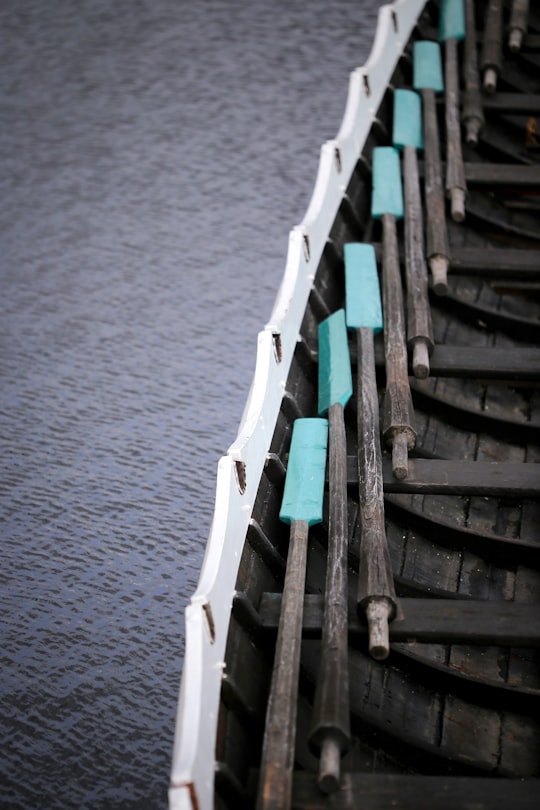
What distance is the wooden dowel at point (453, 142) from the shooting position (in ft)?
15.0

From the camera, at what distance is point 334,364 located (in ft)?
12.4

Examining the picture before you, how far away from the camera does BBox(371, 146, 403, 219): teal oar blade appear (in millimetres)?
4555

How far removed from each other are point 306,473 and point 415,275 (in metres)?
→ 1.19

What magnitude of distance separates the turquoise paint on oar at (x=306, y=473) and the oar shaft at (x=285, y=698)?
158mm

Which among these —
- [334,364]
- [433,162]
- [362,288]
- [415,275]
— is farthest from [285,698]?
[433,162]

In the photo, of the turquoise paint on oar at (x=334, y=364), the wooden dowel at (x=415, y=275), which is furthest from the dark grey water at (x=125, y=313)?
the wooden dowel at (x=415, y=275)

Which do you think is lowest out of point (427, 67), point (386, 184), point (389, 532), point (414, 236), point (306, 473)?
point (389, 532)

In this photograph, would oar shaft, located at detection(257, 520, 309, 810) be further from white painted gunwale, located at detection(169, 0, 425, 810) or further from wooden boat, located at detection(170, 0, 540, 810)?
white painted gunwale, located at detection(169, 0, 425, 810)

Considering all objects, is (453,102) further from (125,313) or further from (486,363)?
(125,313)

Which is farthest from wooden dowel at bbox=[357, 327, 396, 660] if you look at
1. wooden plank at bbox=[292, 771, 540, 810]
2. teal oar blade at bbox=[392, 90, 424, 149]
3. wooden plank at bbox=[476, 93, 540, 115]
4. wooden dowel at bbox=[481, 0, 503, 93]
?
wooden dowel at bbox=[481, 0, 503, 93]

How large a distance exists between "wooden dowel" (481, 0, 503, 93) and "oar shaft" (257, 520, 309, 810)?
124 inches

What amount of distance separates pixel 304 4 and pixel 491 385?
19.7ft

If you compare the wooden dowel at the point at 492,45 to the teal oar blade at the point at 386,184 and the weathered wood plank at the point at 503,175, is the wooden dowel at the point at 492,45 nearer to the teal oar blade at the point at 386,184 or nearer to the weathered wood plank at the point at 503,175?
the weathered wood plank at the point at 503,175

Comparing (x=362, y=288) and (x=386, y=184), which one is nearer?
(x=362, y=288)
